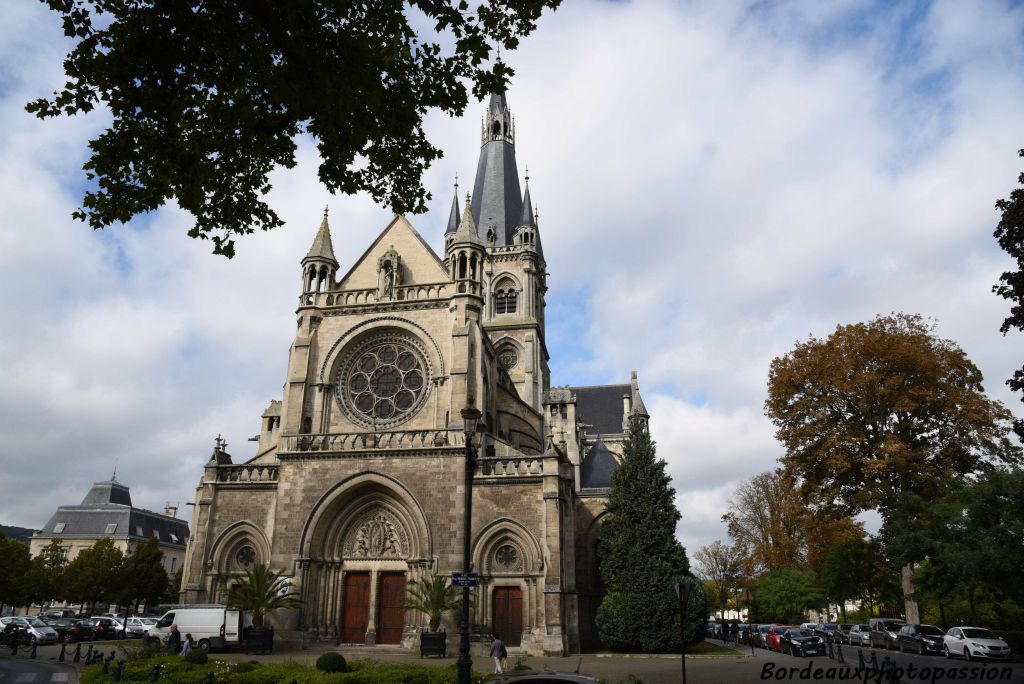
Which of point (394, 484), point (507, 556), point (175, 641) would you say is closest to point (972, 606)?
point (507, 556)

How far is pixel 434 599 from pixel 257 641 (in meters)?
5.52

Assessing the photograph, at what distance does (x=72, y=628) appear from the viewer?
28781mm

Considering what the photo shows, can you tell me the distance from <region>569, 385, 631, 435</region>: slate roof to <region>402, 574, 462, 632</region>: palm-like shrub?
2664 cm

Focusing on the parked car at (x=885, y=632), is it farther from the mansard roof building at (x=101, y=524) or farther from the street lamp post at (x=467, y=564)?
the mansard roof building at (x=101, y=524)

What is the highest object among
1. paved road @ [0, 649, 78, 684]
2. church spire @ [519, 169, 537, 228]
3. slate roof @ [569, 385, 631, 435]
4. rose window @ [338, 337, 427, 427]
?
Result: church spire @ [519, 169, 537, 228]

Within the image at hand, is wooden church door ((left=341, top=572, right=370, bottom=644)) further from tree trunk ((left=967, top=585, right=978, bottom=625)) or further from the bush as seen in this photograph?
tree trunk ((left=967, top=585, right=978, bottom=625))

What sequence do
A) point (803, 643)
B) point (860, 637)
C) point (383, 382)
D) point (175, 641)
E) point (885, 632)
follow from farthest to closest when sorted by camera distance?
1. point (860, 637)
2. point (383, 382)
3. point (885, 632)
4. point (803, 643)
5. point (175, 641)

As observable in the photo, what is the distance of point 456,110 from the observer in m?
10.2

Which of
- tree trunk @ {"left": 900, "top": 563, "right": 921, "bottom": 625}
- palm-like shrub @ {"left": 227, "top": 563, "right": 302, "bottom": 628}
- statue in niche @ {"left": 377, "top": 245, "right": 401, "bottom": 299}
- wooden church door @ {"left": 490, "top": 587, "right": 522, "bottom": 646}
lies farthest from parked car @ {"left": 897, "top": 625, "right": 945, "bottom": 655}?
statue in niche @ {"left": 377, "top": 245, "right": 401, "bottom": 299}

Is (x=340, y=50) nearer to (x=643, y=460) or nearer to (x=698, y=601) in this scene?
(x=643, y=460)

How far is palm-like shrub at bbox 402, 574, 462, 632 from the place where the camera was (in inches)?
883

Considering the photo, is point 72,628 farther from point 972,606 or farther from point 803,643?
point 972,606

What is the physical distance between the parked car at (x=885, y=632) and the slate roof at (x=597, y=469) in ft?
40.2

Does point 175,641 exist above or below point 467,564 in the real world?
below
